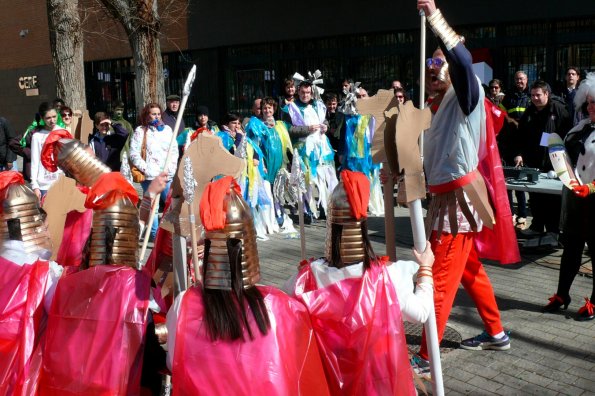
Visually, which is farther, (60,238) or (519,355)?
(519,355)

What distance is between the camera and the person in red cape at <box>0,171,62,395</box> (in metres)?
2.86

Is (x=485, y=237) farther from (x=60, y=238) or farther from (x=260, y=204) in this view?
(x=260, y=204)

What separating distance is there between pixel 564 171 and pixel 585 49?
953cm

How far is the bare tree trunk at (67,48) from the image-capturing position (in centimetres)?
1139

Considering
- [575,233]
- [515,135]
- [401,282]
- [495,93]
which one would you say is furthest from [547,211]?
[401,282]

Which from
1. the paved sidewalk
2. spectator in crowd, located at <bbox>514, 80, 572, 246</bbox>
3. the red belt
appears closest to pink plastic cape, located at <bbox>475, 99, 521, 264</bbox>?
the red belt

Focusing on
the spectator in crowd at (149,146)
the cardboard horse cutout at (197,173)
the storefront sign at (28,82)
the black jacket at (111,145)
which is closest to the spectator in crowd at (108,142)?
the black jacket at (111,145)

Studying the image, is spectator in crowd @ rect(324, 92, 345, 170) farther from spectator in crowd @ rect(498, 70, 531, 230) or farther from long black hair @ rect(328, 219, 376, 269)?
long black hair @ rect(328, 219, 376, 269)

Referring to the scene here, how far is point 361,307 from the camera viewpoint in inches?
110

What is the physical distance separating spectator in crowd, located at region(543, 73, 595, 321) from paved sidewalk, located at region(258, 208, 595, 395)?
186 millimetres

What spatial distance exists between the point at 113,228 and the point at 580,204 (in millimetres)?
3681

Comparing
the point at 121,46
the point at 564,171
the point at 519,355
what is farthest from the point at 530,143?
the point at 121,46

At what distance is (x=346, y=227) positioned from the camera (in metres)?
2.81

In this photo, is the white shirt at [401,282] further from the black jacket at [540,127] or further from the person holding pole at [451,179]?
the black jacket at [540,127]
